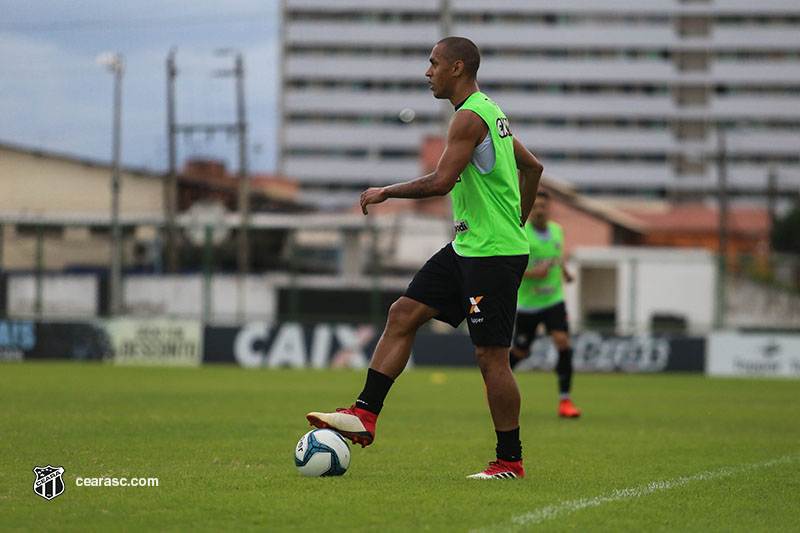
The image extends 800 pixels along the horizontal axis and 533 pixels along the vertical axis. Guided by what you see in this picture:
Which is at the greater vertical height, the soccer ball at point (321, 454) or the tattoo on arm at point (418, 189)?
the tattoo on arm at point (418, 189)

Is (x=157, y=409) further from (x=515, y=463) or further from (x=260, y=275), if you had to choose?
(x=260, y=275)

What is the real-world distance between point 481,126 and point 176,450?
321cm

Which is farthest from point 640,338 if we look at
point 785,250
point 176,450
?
point 785,250

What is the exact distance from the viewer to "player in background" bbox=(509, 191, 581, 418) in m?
12.6

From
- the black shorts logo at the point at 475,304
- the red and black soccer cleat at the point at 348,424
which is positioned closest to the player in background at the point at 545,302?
the black shorts logo at the point at 475,304

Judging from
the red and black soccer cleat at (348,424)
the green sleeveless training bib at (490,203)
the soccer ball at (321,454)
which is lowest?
the soccer ball at (321,454)

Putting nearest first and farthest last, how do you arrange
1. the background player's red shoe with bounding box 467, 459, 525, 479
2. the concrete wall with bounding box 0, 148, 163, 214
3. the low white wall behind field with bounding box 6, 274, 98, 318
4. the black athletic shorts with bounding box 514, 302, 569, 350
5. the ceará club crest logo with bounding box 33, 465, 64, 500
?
the ceará club crest logo with bounding box 33, 465, 64, 500, the background player's red shoe with bounding box 467, 459, 525, 479, the black athletic shorts with bounding box 514, 302, 569, 350, the low white wall behind field with bounding box 6, 274, 98, 318, the concrete wall with bounding box 0, 148, 163, 214

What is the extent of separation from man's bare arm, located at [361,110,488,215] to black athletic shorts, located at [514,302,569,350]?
6266mm

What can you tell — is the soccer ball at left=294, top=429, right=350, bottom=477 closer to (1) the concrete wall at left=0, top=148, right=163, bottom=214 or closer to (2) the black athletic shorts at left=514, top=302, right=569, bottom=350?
(2) the black athletic shorts at left=514, top=302, right=569, bottom=350

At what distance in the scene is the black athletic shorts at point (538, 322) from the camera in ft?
41.7

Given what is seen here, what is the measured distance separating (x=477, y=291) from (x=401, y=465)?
1.49 m

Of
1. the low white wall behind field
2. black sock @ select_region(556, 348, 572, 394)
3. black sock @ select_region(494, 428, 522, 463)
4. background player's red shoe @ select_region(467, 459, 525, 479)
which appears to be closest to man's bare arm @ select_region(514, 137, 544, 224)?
black sock @ select_region(494, 428, 522, 463)

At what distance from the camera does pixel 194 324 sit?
27641mm

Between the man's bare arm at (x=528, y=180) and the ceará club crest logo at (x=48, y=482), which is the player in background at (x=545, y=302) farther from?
the ceará club crest logo at (x=48, y=482)
